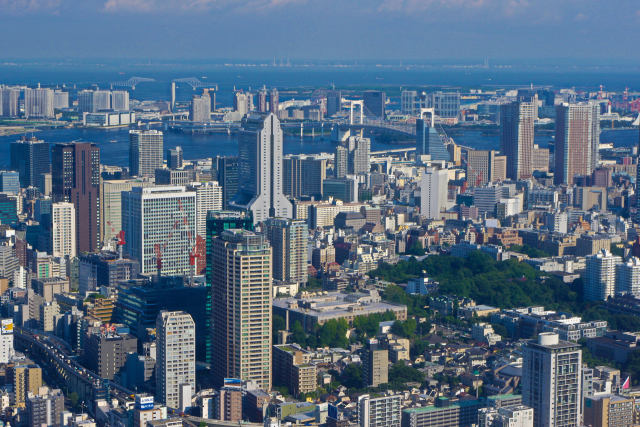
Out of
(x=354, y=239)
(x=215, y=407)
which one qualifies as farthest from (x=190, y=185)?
(x=215, y=407)

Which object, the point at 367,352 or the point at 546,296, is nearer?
the point at 367,352

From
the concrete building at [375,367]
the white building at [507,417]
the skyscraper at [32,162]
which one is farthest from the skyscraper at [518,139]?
the white building at [507,417]

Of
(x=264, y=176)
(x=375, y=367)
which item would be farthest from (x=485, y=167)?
(x=375, y=367)

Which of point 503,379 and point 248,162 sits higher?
point 248,162

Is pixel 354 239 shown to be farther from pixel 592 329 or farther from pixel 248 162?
pixel 592 329

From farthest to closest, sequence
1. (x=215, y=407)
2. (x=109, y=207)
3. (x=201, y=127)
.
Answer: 1. (x=201, y=127)
2. (x=109, y=207)
3. (x=215, y=407)

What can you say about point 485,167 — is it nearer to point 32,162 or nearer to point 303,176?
point 303,176

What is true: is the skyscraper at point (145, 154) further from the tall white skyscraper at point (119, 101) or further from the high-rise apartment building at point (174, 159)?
the tall white skyscraper at point (119, 101)
